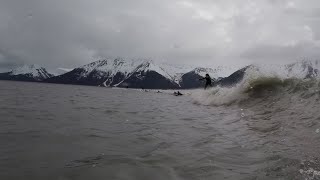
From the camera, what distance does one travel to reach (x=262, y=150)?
7.70 metres

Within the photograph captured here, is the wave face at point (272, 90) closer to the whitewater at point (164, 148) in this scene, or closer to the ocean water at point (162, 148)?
the whitewater at point (164, 148)

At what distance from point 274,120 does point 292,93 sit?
5.85 m

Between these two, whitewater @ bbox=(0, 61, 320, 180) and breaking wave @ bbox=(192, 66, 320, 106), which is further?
breaking wave @ bbox=(192, 66, 320, 106)

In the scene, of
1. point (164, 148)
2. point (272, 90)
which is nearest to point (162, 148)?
point (164, 148)

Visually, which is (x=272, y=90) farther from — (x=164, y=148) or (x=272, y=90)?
(x=164, y=148)

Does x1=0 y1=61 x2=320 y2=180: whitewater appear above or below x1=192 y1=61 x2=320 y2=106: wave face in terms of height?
below

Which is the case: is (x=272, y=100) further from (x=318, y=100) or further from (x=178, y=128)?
(x=178, y=128)

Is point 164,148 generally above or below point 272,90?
Answer: below

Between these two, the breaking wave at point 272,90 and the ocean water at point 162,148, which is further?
the breaking wave at point 272,90

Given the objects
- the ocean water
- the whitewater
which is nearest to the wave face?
the whitewater

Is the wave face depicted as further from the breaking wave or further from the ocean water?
the ocean water

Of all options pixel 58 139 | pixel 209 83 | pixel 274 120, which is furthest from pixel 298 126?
pixel 209 83

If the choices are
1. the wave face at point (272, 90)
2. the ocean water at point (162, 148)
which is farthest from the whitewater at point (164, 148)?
the wave face at point (272, 90)

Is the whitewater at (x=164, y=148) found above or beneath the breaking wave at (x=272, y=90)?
beneath
